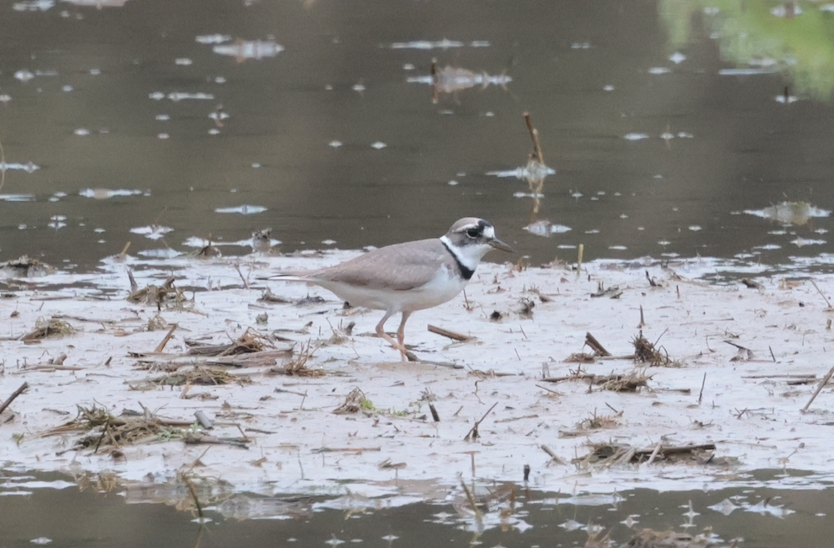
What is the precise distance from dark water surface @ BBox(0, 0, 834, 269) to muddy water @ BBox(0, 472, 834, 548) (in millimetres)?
5124

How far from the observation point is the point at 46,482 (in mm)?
5930

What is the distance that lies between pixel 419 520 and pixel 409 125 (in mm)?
10849

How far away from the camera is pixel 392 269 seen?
806 cm

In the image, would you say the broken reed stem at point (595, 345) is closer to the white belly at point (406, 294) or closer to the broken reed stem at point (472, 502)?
the white belly at point (406, 294)

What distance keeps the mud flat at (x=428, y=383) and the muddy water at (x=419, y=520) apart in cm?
15

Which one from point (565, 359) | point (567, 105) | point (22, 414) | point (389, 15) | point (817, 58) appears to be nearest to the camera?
point (22, 414)

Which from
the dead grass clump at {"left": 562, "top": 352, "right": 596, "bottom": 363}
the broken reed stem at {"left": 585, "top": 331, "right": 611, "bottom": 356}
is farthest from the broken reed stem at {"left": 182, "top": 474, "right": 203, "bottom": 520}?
the broken reed stem at {"left": 585, "top": 331, "right": 611, "bottom": 356}

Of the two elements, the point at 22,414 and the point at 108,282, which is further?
the point at 108,282

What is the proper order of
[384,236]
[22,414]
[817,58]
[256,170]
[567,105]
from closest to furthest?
[22,414], [384,236], [256,170], [567,105], [817,58]

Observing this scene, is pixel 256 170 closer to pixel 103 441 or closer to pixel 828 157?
pixel 828 157

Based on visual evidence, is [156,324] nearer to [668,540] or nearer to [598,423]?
[598,423]

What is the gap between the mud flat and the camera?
6.05 meters

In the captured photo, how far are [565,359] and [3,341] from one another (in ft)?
10.1

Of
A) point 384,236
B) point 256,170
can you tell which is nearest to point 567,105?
point 256,170
